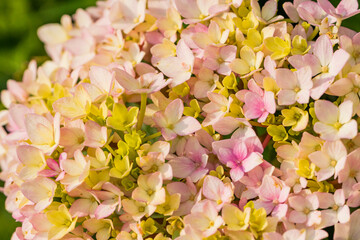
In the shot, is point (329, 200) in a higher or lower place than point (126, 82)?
lower

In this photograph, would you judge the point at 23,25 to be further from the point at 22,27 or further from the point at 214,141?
the point at 214,141

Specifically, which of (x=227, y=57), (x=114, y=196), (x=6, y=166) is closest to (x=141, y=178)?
(x=114, y=196)

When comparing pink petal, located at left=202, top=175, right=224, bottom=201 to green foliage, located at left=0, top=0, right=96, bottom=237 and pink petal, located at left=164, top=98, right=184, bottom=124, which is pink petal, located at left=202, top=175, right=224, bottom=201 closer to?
pink petal, located at left=164, top=98, right=184, bottom=124

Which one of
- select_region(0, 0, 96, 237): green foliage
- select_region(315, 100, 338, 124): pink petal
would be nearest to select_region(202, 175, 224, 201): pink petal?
select_region(315, 100, 338, 124): pink petal

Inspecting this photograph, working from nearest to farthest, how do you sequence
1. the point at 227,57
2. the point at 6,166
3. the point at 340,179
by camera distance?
the point at 340,179 → the point at 227,57 → the point at 6,166

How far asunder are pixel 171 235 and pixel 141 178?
3.2 inches

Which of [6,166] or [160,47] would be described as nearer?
[160,47]

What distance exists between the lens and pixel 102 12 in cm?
98

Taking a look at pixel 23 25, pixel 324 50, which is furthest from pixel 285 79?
pixel 23 25

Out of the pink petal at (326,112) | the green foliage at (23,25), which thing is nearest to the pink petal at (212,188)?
the pink petal at (326,112)

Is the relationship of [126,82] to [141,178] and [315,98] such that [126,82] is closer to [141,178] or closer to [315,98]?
[141,178]

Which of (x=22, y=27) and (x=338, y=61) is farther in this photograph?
(x=22, y=27)

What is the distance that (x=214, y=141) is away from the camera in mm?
684

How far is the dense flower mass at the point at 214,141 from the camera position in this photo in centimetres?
63
